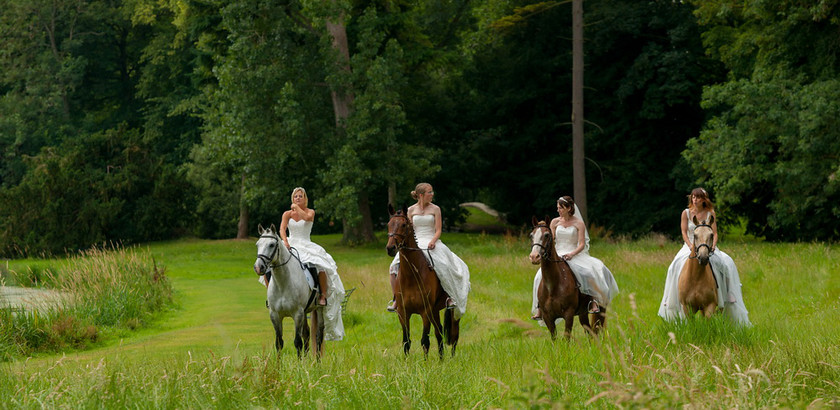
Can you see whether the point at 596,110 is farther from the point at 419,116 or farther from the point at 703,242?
the point at 703,242

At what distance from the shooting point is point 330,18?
115 ft

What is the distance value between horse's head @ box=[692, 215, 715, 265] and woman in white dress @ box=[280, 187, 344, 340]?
5.02m

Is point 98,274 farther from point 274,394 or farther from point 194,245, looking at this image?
point 194,245

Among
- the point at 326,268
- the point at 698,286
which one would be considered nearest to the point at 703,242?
the point at 698,286

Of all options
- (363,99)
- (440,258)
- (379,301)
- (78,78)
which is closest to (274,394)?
(440,258)

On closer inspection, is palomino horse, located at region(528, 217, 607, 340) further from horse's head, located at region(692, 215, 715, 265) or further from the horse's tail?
horse's head, located at region(692, 215, 715, 265)

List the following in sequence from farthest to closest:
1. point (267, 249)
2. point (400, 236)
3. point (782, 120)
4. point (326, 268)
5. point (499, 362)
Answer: point (782, 120), point (326, 268), point (267, 249), point (400, 236), point (499, 362)

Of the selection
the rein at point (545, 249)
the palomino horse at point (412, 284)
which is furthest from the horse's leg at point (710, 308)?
the palomino horse at point (412, 284)

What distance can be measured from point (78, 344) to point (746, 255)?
15.9 m

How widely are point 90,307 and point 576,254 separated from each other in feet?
34.3

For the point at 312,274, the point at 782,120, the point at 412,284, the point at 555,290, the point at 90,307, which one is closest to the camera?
the point at 412,284

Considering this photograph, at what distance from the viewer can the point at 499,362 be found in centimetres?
801

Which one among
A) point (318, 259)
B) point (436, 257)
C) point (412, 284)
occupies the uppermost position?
point (436, 257)

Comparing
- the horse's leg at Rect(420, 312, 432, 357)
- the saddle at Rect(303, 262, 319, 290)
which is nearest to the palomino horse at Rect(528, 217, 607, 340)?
the horse's leg at Rect(420, 312, 432, 357)
